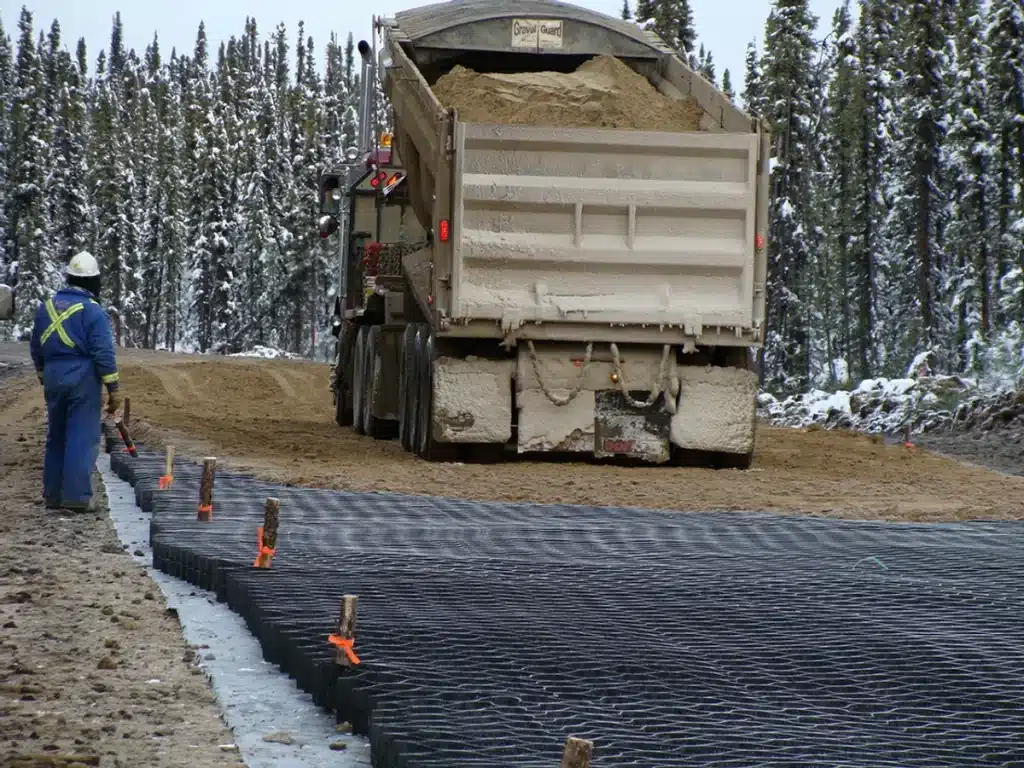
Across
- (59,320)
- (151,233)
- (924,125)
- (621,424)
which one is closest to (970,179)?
Answer: (924,125)

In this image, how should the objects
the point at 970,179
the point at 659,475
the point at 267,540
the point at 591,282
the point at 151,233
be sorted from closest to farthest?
the point at 267,540 → the point at 659,475 → the point at 591,282 → the point at 970,179 → the point at 151,233

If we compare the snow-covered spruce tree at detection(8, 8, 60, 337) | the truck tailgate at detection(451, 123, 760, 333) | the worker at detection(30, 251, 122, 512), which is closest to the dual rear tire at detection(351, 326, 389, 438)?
the truck tailgate at detection(451, 123, 760, 333)

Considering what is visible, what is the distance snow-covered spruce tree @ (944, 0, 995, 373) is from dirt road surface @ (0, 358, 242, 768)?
3639 centimetres

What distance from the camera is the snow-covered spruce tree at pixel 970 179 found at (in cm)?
4597

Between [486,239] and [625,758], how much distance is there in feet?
31.0

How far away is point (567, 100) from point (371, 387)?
4.38m

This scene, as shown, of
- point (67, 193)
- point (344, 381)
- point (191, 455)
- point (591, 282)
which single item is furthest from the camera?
point (67, 193)

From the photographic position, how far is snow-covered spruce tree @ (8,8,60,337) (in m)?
80.6

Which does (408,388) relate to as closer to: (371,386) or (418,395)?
(418,395)

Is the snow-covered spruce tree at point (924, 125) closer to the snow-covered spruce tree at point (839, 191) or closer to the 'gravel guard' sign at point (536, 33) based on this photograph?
the snow-covered spruce tree at point (839, 191)

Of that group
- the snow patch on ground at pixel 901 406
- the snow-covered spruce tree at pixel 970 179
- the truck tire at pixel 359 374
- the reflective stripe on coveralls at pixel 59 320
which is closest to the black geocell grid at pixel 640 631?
the reflective stripe on coveralls at pixel 59 320

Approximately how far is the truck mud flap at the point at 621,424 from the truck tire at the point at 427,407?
1.27 metres

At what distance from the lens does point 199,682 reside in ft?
16.8

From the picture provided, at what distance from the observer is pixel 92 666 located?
17.2 feet
